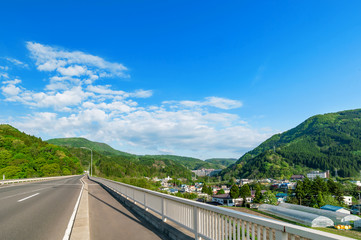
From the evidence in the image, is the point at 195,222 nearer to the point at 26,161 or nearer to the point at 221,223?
the point at 221,223

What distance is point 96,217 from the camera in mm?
9039

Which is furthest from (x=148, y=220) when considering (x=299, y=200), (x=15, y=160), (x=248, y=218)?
(x=15, y=160)

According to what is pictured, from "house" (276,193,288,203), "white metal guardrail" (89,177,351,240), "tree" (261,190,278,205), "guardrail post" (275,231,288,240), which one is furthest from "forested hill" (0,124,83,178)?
"guardrail post" (275,231,288,240)

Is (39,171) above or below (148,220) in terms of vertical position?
below

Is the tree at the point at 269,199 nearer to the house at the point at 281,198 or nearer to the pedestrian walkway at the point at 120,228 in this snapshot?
the house at the point at 281,198

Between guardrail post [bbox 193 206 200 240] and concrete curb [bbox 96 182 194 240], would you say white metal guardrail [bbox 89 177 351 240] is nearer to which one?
guardrail post [bbox 193 206 200 240]

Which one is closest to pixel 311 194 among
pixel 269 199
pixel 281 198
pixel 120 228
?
pixel 269 199

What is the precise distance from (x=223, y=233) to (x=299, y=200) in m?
77.4

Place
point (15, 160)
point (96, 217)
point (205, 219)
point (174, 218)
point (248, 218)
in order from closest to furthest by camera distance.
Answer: point (248, 218) < point (205, 219) < point (174, 218) < point (96, 217) < point (15, 160)

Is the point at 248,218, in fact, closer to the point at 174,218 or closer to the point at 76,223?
the point at 174,218

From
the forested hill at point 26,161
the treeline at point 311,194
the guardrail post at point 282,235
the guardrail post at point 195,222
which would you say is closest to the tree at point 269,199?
the treeline at point 311,194

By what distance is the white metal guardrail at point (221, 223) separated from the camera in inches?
116

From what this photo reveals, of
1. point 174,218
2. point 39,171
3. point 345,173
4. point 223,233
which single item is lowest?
point 345,173

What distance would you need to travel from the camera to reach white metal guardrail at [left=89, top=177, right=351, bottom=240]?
2943mm
